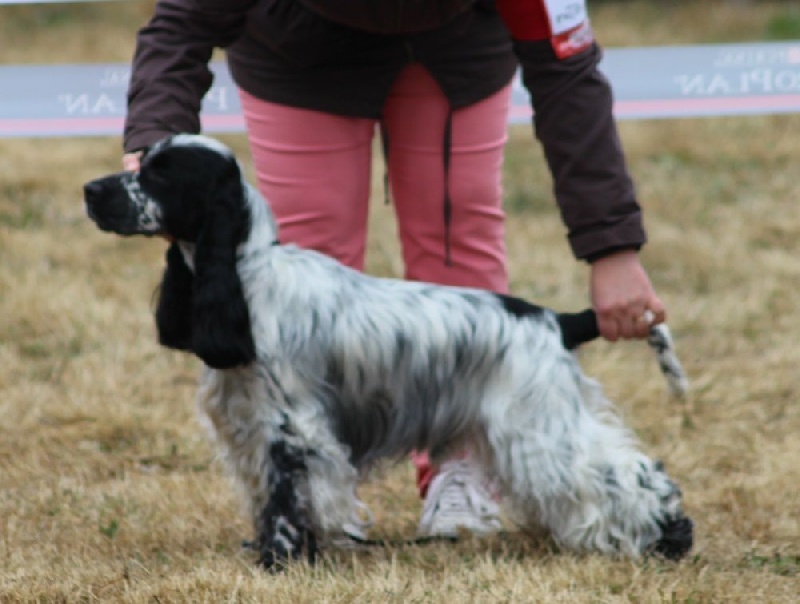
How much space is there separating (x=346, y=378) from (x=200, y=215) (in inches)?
18.9

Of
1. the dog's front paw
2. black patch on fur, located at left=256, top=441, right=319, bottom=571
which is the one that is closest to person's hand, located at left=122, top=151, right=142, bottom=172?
black patch on fur, located at left=256, top=441, right=319, bottom=571

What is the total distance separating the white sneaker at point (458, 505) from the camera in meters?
3.71

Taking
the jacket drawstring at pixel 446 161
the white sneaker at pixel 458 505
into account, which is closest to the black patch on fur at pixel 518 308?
the jacket drawstring at pixel 446 161

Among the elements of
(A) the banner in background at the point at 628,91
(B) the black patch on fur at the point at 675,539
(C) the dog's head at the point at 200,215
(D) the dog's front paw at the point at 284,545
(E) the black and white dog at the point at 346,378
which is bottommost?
(B) the black patch on fur at the point at 675,539

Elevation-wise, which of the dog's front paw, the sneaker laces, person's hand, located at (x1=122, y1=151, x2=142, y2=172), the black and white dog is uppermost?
person's hand, located at (x1=122, y1=151, x2=142, y2=172)

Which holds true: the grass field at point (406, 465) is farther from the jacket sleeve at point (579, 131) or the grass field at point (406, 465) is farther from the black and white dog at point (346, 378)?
the jacket sleeve at point (579, 131)

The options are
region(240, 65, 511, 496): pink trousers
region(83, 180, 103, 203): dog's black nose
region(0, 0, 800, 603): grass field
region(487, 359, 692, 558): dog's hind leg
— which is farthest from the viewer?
region(240, 65, 511, 496): pink trousers

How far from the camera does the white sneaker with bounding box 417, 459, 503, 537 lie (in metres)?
3.71

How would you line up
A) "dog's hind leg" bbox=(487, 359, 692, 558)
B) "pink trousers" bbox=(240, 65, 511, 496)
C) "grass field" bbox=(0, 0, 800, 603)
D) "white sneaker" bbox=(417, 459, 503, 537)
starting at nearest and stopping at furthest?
"grass field" bbox=(0, 0, 800, 603) < "dog's hind leg" bbox=(487, 359, 692, 558) < "pink trousers" bbox=(240, 65, 511, 496) < "white sneaker" bbox=(417, 459, 503, 537)

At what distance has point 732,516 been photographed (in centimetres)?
389

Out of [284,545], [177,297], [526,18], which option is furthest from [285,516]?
[526,18]

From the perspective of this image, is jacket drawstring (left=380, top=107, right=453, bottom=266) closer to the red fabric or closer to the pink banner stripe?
the red fabric

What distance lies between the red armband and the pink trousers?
0.35 m

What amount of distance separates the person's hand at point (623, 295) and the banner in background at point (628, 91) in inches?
88.2
